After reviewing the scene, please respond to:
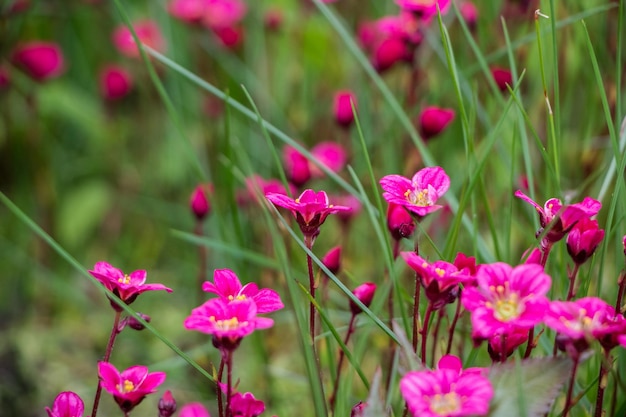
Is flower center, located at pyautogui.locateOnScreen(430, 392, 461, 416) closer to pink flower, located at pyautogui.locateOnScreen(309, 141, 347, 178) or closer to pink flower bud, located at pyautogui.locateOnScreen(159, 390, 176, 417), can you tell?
pink flower bud, located at pyautogui.locateOnScreen(159, 390, 176, 417)

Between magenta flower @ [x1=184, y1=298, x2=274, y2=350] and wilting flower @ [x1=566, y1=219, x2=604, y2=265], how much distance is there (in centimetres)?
26

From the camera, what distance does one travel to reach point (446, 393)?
1.60 ft

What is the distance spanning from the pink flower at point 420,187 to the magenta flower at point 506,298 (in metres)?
0.09

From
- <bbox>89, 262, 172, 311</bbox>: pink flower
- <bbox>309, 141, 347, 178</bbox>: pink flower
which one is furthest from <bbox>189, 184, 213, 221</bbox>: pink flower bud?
<bbox>89, 262, 172, 311</bbox>: pink flower

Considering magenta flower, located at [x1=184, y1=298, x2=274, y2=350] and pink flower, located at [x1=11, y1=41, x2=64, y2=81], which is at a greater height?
magenta flower, located at [x1=184, y1=298, x2=274, y2=350]

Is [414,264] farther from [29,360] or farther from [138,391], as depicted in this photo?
[29,360]

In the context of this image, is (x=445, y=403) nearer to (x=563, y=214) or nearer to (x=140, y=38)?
(x=563, y=214)

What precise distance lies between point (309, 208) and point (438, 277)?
12 cm

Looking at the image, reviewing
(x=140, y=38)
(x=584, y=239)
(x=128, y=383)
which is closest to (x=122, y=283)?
(x=128, y=383)

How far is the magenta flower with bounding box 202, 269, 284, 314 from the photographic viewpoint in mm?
562

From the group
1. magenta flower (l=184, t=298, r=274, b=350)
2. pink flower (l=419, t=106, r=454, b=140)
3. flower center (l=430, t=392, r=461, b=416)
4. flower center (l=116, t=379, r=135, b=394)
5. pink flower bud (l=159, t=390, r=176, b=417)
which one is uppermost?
magenta flower (l=184, t=298, r=274, b=350)

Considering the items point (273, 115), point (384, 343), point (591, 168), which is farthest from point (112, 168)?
point (591, 168)

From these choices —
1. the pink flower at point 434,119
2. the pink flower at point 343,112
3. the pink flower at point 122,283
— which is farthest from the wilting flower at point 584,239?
the pink flower at point 343,112

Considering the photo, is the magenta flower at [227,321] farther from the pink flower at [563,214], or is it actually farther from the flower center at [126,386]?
the pink flower at [563,214]
